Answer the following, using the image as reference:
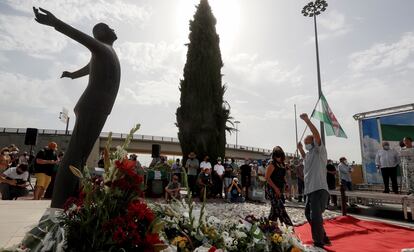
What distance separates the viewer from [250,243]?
1.88 metres

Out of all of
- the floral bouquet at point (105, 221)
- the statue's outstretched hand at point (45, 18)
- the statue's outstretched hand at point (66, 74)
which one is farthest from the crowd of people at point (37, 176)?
the floral bouquet at point (105, 221)

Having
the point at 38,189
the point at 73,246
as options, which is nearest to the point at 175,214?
the point at 73,246

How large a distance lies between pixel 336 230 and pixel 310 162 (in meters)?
2.37

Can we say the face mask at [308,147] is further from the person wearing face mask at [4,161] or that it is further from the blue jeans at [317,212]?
the person wearing face mask at [4,161]

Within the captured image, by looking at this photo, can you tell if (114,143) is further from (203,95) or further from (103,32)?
(103,32)

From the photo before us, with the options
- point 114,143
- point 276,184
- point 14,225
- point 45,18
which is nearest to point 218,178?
point 276,184

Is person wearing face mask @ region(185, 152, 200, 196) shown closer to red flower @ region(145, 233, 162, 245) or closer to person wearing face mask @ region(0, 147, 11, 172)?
person wearing face mask @ region(0, 147, 11, 172)

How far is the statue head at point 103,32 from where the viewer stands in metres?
5.07

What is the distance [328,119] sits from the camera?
31.9ft

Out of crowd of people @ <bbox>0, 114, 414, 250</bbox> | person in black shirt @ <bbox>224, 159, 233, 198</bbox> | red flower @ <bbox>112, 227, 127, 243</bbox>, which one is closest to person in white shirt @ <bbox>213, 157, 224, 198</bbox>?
crowd of people @ <bbox>0, 114, 414, 250</bbox>

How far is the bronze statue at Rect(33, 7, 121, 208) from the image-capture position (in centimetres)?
414

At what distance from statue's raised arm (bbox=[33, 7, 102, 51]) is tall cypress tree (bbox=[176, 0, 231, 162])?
1360 centimetres

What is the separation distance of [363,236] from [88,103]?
19.0 feet

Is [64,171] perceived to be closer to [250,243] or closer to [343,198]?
[250,243]
